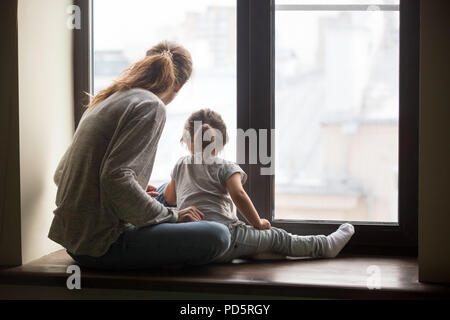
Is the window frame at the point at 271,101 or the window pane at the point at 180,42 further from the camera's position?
the window pane at the point at 180,42

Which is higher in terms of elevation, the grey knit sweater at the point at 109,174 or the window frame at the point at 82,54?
the window frame at the point at 82,54

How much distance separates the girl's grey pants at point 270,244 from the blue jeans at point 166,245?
0.13m

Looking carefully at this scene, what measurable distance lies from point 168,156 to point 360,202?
707 millimetres

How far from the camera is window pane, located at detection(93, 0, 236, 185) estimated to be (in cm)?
198

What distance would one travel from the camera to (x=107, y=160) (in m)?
1.54

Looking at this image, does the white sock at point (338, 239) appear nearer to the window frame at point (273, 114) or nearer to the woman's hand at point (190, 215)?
the window frame at point (273, 114)

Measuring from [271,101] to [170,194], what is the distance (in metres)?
0.48

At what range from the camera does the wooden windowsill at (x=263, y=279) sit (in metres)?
1.50

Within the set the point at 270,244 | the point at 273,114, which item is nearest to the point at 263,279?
the point at 270,244
